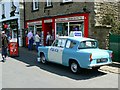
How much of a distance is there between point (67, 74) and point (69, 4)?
297 inches

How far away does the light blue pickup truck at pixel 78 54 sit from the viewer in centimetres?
964

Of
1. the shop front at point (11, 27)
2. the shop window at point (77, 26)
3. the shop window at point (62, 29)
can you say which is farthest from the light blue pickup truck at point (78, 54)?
the shop front at point (11, 27)

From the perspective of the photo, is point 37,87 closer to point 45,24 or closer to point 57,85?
point 57,85

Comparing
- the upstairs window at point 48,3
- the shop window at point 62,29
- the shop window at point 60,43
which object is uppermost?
the upstairs window at point 48,3

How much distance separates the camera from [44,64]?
1272cm

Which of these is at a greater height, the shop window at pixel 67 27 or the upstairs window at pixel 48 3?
the upstairs window at pixel 48 3

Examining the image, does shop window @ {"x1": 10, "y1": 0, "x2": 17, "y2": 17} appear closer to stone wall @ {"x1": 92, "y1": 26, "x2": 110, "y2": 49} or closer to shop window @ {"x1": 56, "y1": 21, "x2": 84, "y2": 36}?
shop window @ {"x1": 56, "y1": 21, "x2": 84, "y2": 36}

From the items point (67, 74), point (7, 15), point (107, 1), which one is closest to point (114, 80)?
point (67, 74)

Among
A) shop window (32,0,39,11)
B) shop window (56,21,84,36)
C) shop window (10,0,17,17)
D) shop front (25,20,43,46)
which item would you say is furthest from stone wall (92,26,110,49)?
shop window (10,0,17,17)

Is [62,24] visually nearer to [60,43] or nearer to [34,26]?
[34,26]

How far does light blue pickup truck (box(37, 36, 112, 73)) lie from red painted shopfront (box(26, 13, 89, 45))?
13.4 ft

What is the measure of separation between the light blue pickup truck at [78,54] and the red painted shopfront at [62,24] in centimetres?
408

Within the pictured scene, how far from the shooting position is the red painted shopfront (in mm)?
15148

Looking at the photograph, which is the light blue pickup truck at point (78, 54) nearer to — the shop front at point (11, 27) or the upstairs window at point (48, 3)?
the upstairs window at point (48, 3)
